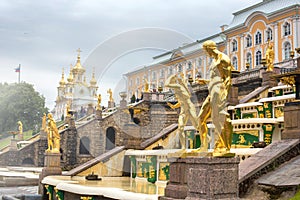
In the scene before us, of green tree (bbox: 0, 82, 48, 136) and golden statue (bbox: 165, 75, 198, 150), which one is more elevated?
green tree (bbox: 0, 82, 48, 136)

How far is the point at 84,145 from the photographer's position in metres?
35.4

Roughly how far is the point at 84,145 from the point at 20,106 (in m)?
31.6

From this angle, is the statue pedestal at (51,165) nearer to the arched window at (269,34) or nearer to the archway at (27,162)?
the archway at (27,162)

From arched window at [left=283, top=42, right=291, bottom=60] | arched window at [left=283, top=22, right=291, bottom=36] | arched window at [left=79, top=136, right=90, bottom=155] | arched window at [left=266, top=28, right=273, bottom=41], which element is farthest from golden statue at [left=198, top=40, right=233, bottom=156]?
arched window at [left=266, top=28, right=273, bottom=41]

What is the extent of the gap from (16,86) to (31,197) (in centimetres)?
5439

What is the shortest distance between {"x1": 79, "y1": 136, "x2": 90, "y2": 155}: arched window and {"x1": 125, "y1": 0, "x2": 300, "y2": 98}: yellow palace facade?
248 inches

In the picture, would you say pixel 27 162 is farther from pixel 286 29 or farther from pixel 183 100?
pixel 183 100

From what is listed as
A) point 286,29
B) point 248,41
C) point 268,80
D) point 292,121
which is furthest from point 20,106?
point 292,121

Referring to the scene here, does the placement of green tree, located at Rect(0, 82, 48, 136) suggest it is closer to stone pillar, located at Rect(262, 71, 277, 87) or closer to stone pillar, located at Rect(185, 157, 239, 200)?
stone pillar, located at Rect(262, 71, 277, 87)

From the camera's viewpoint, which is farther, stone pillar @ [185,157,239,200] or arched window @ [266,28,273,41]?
arched window @ [266,28,273,41]

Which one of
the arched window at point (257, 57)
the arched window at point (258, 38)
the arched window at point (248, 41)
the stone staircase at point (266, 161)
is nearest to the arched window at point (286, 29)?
the arched window at point (258, 38)

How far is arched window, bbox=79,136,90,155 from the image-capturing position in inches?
1345

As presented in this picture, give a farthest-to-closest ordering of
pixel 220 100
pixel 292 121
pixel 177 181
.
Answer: pixel 292 121
pixel 177 181
pixel 220 100

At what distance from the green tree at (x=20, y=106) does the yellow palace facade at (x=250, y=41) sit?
24.3 m
